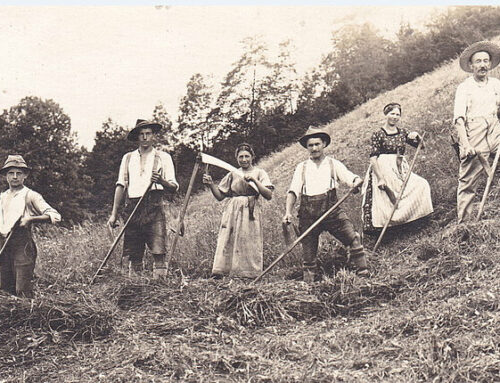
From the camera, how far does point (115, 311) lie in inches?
186

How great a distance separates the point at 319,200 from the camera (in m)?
5.50

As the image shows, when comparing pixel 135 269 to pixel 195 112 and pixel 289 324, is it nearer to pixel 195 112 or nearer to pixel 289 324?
pixel 289 324

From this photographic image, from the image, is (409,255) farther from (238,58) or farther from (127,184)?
(238,58)

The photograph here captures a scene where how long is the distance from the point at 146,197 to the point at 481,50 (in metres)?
3.82

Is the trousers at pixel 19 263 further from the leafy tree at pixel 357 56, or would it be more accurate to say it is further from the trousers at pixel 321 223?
the leafy tree at pixel 357 56

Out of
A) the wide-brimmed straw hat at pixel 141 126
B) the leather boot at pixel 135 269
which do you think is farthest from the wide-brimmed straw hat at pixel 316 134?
the leather boot at pixel 135 269

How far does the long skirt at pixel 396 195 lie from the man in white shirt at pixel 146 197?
229 centimetres

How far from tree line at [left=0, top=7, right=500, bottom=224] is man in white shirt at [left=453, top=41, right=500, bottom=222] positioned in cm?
1692

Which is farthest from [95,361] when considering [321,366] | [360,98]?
[360,98]

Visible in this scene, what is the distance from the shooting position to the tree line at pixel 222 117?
23562 millimetres

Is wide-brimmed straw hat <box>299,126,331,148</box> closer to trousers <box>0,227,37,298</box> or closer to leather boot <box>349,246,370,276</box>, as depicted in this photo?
leather boot <box>349,246,370,276</box>

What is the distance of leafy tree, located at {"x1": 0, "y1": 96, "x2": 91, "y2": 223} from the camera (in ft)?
75.0

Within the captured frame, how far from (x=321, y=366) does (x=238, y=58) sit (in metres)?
23.4

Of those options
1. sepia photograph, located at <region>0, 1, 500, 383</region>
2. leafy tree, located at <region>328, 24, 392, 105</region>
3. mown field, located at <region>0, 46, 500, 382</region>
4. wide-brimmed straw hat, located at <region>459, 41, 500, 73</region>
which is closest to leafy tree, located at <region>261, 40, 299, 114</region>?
leafy tree, located at <region>328, 24, 392, 105</region>
